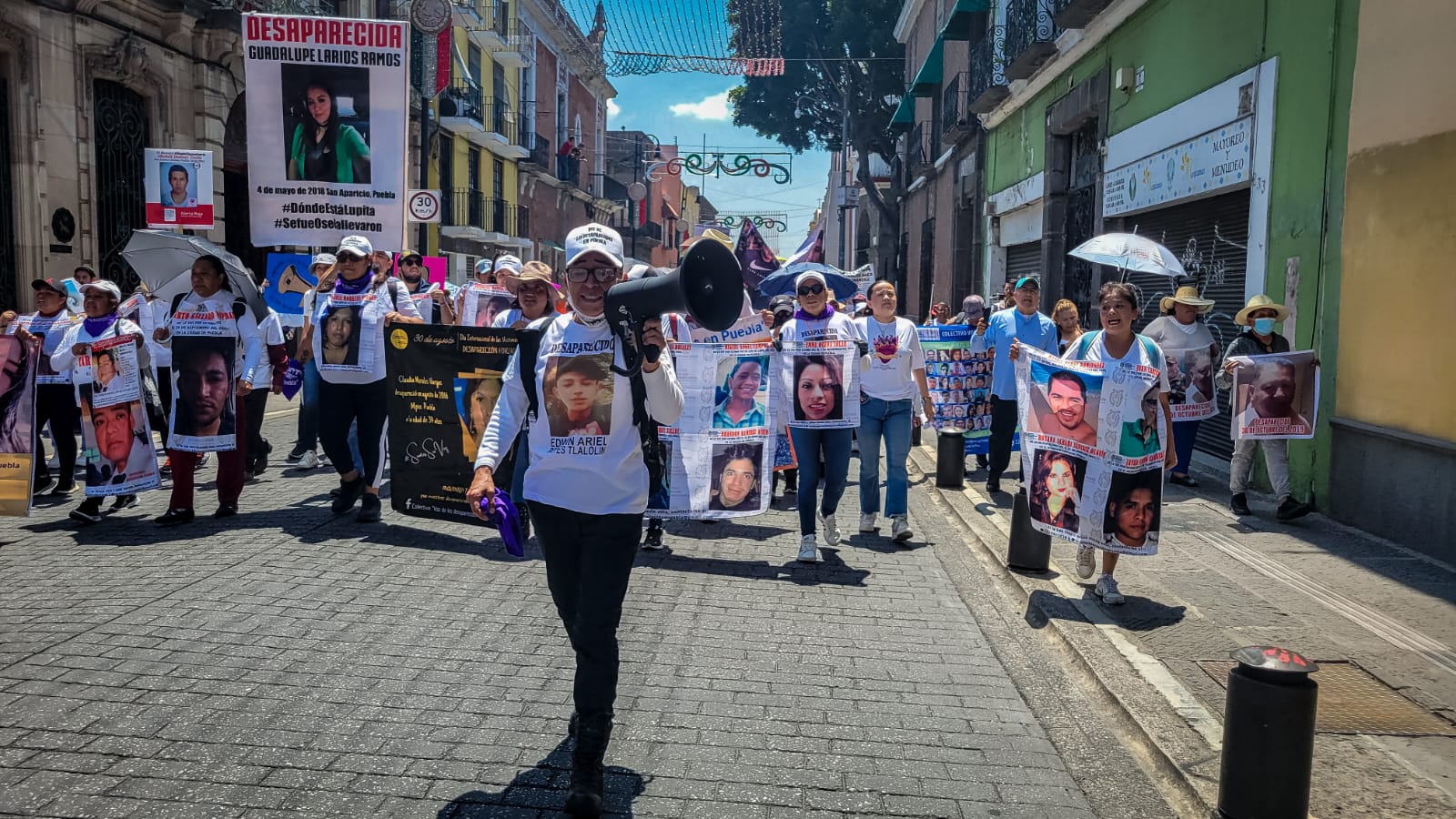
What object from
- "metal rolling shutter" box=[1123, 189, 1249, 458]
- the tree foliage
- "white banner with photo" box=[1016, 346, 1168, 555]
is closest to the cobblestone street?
"white banner with photo" box=[1016, 346, 1168, 555]

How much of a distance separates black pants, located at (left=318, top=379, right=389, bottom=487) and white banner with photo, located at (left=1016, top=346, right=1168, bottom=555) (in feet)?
15.0

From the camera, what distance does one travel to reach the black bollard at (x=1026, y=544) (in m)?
6.96

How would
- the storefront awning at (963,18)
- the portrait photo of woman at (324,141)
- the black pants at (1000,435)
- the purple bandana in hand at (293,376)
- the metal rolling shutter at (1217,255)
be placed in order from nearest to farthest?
the portrait photo of woman at (324,141) → the purple bandana in hand at (293,376) → the black pants at (1000,435) → the metal rolling shutter at (1217,255) → the storefront awning at (963,18)

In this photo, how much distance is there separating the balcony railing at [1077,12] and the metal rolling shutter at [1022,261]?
4.43 meters

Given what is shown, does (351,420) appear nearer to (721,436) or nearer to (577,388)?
(721,436)

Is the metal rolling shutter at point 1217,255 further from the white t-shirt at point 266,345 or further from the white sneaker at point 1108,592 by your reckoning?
the white t-shirt at point 266,345

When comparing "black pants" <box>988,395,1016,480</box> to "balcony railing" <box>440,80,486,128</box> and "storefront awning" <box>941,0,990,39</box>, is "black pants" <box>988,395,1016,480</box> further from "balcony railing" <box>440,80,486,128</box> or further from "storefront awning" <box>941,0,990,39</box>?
"balcony railing" <box>440,80,486,128</box>

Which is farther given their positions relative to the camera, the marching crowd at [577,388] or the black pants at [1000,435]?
→ the black pants at [1000,435]

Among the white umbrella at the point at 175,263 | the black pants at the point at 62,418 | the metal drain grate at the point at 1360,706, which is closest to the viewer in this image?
the metal drain grate at the point at 1360,706

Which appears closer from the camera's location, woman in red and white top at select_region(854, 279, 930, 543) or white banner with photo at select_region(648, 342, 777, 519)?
white banner with photo at select_region(648, 342, 777, 519)

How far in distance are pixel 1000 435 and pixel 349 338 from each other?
566cm

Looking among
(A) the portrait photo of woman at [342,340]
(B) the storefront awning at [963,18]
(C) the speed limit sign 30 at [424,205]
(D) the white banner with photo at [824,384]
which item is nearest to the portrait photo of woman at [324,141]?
(A) the portrait photo of woman at [342,340]

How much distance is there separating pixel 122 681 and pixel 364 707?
105 centimetres

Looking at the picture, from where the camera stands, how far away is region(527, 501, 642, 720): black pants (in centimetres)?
363
